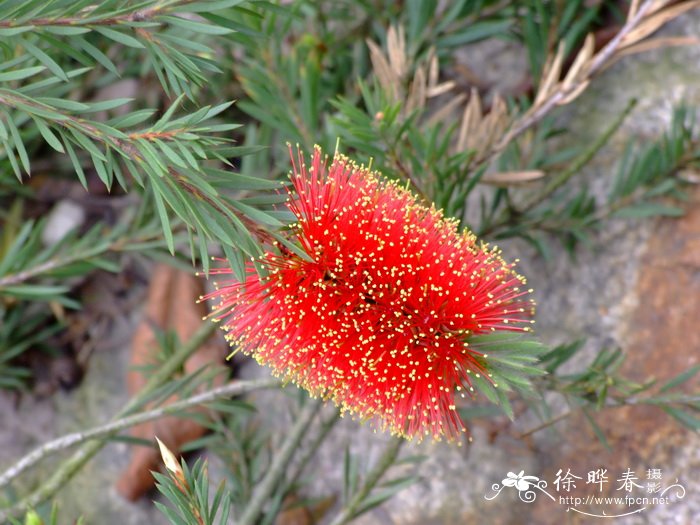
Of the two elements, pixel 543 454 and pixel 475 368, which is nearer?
pixel 475 368

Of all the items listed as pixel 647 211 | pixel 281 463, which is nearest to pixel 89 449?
pixel 281 463

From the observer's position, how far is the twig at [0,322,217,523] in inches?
46.8

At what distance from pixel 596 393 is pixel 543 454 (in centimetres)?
30

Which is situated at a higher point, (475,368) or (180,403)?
(475,368)

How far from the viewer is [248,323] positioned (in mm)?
909

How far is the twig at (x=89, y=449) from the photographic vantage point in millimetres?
1188

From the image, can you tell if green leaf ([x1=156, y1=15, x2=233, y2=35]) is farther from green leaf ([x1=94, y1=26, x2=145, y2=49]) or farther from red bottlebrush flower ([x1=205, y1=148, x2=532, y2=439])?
red bottlebrush flower ([x1=205, y1=148, x2=532, y2=439])

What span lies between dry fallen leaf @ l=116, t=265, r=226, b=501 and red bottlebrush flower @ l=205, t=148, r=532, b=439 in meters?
0.69

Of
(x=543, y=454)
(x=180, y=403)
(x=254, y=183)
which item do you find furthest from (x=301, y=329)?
(x=543, y=454)

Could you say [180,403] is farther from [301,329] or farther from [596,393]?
[596,393]

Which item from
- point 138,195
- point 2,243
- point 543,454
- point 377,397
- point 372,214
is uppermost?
point 372,214

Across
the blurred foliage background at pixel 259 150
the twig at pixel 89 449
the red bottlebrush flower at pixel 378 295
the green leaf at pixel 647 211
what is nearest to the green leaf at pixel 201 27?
the blurred foliage background at pixel 259 150
